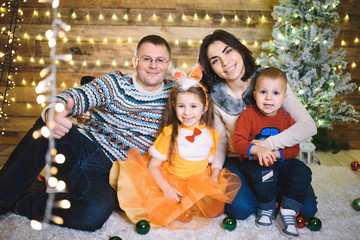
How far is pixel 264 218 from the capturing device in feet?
4.99

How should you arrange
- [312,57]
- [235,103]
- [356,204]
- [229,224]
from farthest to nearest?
[312,57], [235,103], [356,204], [229,224]

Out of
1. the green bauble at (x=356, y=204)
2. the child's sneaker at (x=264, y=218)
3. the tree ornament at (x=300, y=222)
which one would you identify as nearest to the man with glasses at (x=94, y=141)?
the child's sneaker at (x=264, y=218)

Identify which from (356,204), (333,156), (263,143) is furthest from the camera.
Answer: (333,156)

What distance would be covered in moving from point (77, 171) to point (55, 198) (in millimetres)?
166

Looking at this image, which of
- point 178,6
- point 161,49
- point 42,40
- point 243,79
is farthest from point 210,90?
point 42,40

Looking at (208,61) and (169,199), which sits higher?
(208,61)

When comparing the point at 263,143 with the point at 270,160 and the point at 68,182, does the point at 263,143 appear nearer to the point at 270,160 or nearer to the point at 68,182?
the point at 270,160

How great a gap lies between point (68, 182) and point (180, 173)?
59 centimetres

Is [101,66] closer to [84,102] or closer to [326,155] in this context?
[84,102]

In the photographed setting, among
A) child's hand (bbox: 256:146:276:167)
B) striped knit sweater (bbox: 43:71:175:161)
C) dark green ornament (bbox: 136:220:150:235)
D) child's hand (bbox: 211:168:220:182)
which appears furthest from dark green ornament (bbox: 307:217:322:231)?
striped knit sweater (bbox: 43:71:175:161)

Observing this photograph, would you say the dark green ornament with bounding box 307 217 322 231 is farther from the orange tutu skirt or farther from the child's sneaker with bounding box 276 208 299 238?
the orange tutu skirt

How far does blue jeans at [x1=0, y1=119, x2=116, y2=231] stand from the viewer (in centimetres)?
141

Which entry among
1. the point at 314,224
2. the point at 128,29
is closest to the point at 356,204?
the point at 314,224

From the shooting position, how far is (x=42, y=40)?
2848 mm
